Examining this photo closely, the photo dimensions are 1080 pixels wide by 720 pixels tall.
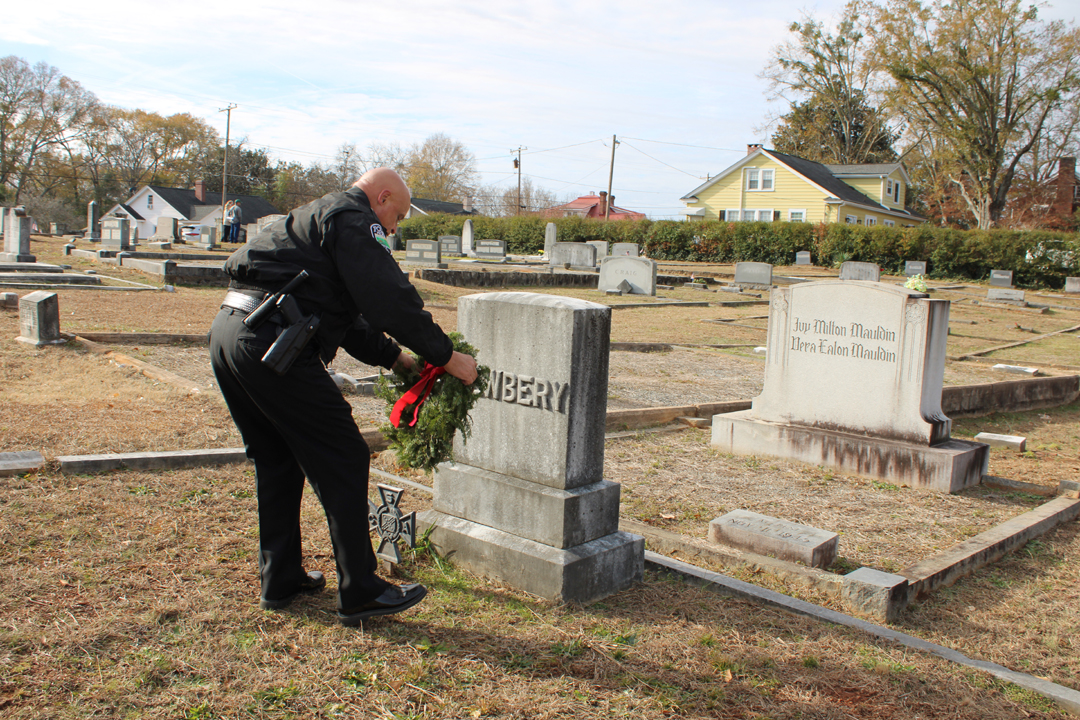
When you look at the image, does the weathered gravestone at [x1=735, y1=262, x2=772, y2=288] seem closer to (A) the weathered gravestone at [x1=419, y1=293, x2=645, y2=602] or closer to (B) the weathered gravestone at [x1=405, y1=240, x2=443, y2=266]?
(B) the weathered gravestone at [x1=405, y1=240, x2=443, y2=266]

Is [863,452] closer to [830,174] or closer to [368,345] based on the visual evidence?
[368,345]

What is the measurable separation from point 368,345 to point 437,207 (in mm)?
64480

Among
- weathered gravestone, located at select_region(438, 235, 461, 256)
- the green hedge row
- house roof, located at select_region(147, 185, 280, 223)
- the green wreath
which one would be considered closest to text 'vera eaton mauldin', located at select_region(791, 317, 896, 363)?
the green wreath

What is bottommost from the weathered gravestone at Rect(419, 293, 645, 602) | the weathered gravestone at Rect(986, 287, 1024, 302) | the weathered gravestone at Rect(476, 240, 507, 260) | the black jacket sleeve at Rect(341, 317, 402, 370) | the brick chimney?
the weathered gravestone at Rect(419, 293, 645, 602)

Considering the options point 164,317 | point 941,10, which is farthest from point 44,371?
point 941,10

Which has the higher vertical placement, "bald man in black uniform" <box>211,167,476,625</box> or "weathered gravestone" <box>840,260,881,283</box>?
"weathered gravestone" <box>840,260,881,283</box>

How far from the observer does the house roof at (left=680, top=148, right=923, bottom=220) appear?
1745 inches

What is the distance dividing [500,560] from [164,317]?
31.9 ft

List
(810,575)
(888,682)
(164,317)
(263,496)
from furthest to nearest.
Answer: (164,317) → (810,575) → (263,496) → (888,682)

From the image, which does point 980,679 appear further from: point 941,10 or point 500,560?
point 941,10

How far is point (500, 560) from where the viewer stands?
362 centimetres

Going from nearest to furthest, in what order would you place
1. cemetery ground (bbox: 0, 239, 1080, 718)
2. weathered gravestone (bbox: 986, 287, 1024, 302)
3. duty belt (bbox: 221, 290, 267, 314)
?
cemetery ground (bbox: 0, 239, 1080, 718), duty belt (bbox: 221, 290, 267, 314), weathered gravestone (bbox: 986, 287, 1024, 302)

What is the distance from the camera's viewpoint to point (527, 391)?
369cm

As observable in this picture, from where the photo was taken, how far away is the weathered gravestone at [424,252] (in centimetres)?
2588
